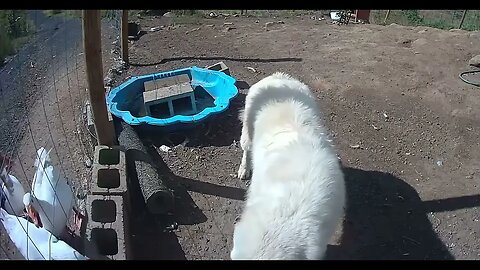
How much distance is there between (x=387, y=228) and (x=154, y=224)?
6.65 ft

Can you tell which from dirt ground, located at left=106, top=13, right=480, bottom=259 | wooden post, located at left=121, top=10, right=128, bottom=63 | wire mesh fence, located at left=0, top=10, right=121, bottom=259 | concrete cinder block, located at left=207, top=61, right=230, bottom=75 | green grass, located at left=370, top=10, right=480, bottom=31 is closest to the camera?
wire mesh fence, located at left=0, top=10, right=121, bottom=259

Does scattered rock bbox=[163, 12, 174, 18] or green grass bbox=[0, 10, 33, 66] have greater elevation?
green grass bbox=[0, 10, 33, 66]

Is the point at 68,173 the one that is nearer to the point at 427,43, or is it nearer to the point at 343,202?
the point at 343,202

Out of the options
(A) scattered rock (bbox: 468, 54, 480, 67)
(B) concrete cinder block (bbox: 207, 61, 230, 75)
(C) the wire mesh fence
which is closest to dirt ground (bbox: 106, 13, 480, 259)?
(A) scattered rock (bbox: 468, 54, 480, 67)

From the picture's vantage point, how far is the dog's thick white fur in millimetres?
3242

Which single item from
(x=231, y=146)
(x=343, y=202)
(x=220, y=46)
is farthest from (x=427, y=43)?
(x=343, y=202)

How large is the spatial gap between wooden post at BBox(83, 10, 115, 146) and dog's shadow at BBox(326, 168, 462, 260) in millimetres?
2273

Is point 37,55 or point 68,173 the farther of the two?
point 37,55

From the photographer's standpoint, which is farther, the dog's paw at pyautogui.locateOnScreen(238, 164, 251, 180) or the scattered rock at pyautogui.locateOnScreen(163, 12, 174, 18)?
the scattered rock at pyautogui.locateOnScreen(163, 12, 174, 18)

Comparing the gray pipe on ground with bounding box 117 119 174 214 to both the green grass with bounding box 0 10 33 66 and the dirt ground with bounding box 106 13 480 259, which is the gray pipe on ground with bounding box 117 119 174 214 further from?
the green grass with bounding box 0 10 33 66
